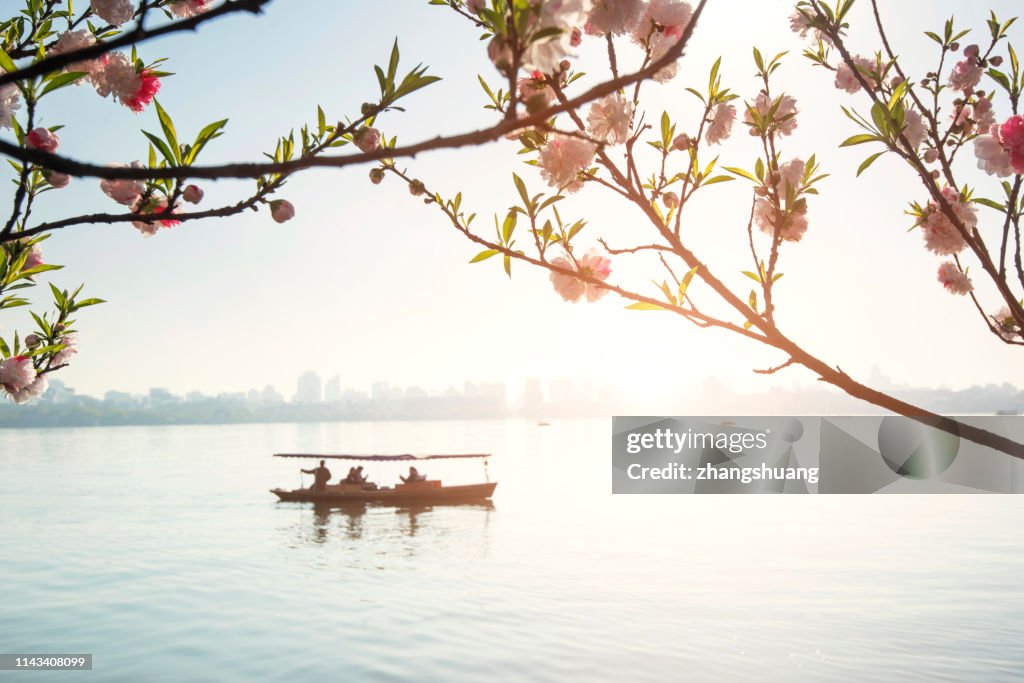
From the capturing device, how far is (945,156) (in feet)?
9.49

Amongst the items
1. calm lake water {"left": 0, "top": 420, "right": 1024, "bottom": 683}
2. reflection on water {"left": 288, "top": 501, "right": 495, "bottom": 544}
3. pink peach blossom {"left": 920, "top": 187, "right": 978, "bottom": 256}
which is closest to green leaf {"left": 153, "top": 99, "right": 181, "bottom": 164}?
pink peach blossom {"left": 920, "top": 187, "right": 978, "bottom": 256}

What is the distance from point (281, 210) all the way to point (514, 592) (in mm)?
24045

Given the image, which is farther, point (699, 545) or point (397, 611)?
point (699, 545)

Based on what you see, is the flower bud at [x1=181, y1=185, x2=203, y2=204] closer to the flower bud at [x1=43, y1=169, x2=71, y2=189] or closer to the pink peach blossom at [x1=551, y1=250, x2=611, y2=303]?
the flower bud at [x1=43, y1=169, x2=71, y2=189]

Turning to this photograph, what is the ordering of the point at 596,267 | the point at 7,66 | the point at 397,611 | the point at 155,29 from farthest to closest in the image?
the point at 397,611 < the point at 596,267 < the point at 7,66 < the point at 155,29

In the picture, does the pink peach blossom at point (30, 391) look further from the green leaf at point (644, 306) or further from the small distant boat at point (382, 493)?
the small distant boat at point (382, 493)

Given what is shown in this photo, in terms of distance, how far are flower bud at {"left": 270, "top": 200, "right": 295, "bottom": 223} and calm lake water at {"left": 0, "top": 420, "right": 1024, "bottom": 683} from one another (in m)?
15.5

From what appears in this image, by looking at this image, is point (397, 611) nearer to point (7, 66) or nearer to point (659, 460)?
point (7, 66)

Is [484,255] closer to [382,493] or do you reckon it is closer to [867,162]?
[867,162]

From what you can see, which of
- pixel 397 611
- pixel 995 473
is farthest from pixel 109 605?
pixel 995 473

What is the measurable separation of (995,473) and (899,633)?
75.4 metres

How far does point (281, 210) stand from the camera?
8.06ft

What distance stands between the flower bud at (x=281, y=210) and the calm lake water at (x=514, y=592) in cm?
1555

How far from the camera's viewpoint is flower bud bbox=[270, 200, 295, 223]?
95.5 inches
